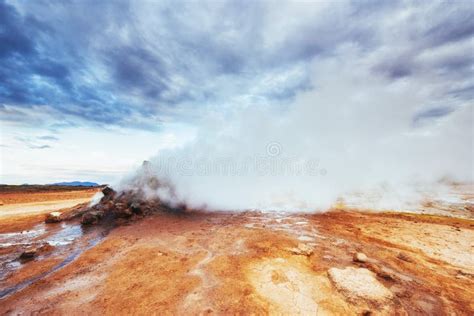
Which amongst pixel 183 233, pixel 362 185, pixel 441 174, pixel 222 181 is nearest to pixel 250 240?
pixel 183 233

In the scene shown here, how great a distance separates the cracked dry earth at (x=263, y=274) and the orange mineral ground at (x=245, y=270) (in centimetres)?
2

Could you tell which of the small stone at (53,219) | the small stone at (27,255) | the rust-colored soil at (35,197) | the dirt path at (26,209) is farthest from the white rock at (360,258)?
the rust-colored soil at (35,197)

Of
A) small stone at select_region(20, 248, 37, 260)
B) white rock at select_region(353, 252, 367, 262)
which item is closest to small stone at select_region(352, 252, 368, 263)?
white rock at select_region(353, 252, 367, 262)

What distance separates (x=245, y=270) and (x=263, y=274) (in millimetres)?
445

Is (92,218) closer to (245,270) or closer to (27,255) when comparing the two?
(27,255)

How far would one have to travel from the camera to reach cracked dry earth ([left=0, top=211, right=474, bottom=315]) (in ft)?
13.6

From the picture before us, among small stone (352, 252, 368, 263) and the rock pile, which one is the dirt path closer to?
the rock pile

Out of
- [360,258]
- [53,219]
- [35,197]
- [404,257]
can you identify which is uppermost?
[35,197]

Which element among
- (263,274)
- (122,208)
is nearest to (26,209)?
(122,208)

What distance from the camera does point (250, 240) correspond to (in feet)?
24.1

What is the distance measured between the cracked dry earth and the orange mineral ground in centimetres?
2

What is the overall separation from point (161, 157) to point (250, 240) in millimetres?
9812

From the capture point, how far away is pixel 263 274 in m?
5.15

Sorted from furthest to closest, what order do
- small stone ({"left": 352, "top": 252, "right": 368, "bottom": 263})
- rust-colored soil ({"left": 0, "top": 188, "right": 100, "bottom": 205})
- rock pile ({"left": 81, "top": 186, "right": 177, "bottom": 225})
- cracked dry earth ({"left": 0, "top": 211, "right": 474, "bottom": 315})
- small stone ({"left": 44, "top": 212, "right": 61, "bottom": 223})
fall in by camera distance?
rust-colored soil ({"left": 0, "top": 188, "right": 100, "bottom": 205}), small stone ({"left": 44, "top": 212, "right": 61, "bottom": 223}), rock pile ({"left": 81, "top": 186, "right": 177, "bottom": 225}), small stone ({"left": 352, "top": 252, "right": 368, "bottom": 263}), cracked dry earth ({"left": 0, "top": 211, "right": 474, "bottom": 315})
